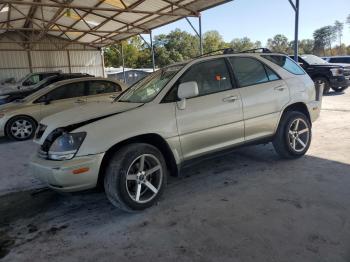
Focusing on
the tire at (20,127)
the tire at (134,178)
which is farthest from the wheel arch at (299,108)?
the tire at (20,127)

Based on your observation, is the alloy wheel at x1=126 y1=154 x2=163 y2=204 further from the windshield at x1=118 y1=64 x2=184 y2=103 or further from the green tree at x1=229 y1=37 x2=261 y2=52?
the green tree at x1=229 y1=37 x2=261 y2=52

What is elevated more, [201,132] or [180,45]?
[180,45]

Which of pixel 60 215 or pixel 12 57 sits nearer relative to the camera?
pixel 60 215

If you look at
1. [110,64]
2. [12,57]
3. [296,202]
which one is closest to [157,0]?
[296,202]

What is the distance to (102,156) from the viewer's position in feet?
10.7

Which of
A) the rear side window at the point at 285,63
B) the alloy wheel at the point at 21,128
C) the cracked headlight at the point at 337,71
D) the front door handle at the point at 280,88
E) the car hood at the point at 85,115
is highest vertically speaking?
the cracked headlight at the point at 337,71

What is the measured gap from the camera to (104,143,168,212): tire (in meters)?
3.29

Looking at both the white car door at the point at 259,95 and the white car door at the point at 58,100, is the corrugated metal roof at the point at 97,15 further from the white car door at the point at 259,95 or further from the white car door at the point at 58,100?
the white car door at the point at 259,95

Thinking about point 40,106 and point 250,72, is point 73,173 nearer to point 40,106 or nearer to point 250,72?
point 250,72

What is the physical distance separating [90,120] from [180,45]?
6075 cm

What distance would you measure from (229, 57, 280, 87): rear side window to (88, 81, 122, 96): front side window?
5351 mm

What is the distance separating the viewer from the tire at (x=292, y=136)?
468cm

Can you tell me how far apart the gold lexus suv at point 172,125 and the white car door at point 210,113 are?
0.04 feet

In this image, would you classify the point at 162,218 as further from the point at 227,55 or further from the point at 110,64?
the point at 110,64
